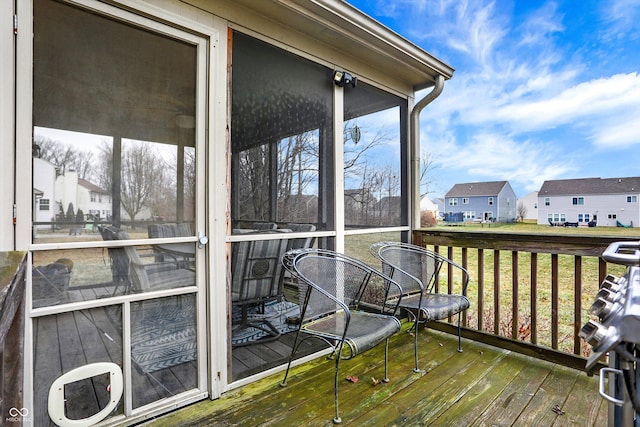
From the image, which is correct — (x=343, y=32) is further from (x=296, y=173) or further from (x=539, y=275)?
(x=539, y=275)

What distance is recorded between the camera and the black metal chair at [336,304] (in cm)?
181

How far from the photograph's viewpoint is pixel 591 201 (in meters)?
2.16

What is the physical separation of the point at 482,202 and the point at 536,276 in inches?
28.4

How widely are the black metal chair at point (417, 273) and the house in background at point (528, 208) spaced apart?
24.8 inches

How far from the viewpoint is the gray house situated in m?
2.63

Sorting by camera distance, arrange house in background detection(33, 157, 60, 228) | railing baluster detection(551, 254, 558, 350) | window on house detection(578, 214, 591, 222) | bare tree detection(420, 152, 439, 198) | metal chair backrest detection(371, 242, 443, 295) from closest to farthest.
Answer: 1. house in background detection(33, 157, 60, 228)
2. window on house detection(578, 214, 591, 222)
3. railing baluster detection(551, 254, 558, 350)
4. metal chair backrest detection(371, 242, 443, 295)
5. bare tree detection(420, 152, 439, 198)

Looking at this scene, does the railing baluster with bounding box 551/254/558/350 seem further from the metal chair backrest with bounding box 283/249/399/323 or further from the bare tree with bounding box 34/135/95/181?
the bare tree with bounding box 34/135/95/181

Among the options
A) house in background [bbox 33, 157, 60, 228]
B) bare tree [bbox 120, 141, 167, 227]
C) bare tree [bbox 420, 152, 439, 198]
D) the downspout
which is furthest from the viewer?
bare tree [bbox 420, 152, 439, 198]

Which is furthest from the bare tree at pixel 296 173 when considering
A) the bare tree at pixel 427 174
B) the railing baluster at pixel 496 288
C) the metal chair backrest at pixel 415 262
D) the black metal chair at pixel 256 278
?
the railing baluster at pixel 496 288

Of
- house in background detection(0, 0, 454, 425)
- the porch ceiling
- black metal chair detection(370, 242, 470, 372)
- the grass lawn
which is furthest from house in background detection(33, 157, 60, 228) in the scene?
black metal chair detection(370, 242, 470, 372)

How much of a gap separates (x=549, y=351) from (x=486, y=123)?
368 centimetres

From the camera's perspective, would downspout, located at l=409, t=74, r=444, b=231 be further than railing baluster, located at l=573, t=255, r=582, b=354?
Yes

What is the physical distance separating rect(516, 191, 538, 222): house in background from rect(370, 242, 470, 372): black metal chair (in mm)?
629

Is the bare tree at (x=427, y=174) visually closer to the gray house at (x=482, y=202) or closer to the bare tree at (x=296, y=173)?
the gray house at (x=482, y=202)
